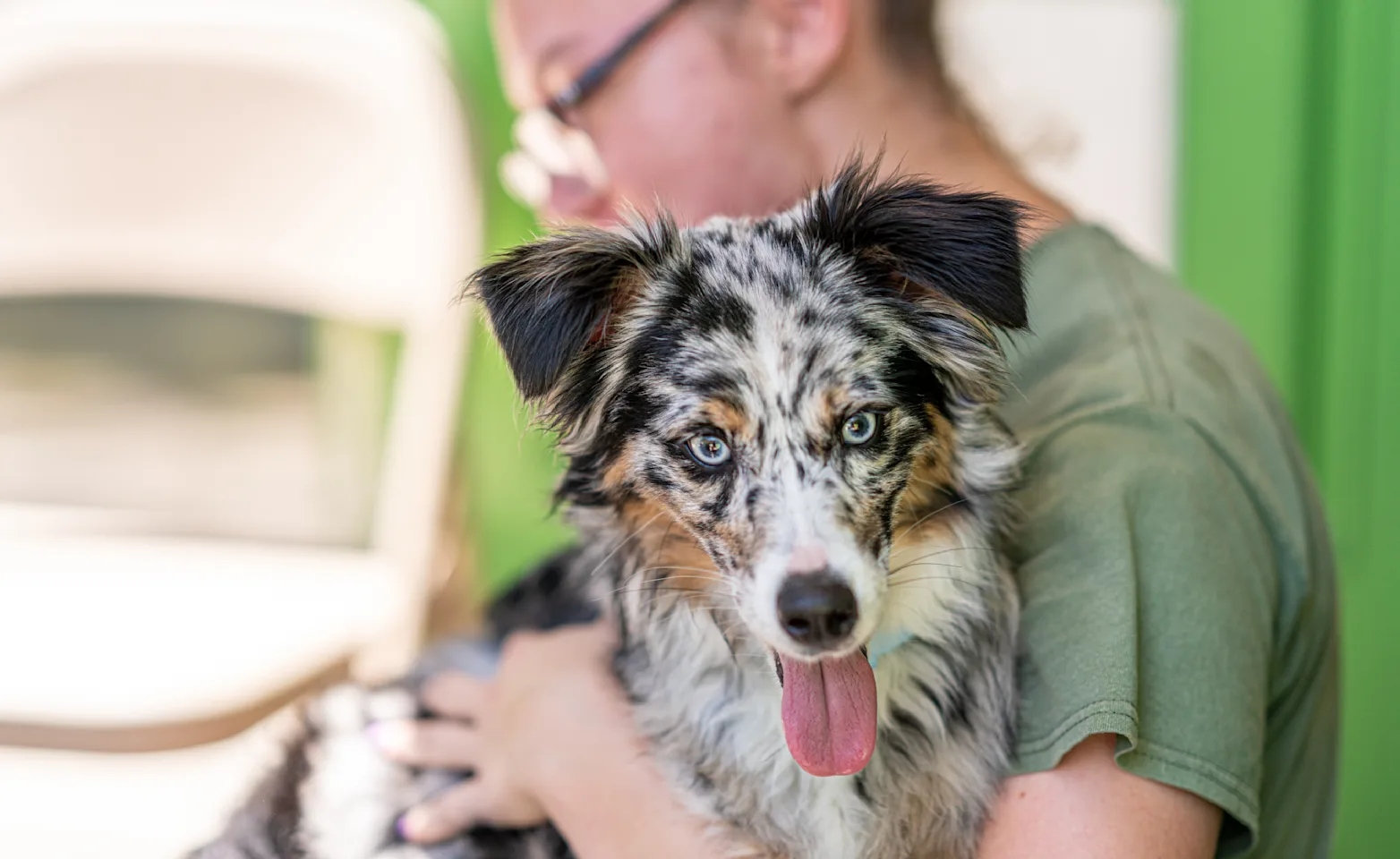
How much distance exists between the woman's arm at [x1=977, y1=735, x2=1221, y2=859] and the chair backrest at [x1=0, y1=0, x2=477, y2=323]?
1773 millimetres

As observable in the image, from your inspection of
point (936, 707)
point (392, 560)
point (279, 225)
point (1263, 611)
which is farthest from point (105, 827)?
point (1263, 611)

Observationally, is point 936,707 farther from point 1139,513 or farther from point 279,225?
point 279,225

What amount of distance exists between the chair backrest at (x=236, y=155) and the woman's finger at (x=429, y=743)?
112 centimetres

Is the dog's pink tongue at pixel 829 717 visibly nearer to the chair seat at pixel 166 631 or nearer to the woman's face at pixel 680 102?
the woman's face at pixel 680 102

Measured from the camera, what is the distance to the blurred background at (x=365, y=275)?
7.04 ft

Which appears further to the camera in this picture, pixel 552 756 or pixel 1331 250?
pixel 1331 250

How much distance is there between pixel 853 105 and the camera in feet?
5.27

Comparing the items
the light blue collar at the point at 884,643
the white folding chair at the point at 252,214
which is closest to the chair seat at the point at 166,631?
the white folding chair at the point at 252,214

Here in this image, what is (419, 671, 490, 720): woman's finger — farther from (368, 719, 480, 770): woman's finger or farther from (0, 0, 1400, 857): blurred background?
(0, 0, 1400, 857): blurred background

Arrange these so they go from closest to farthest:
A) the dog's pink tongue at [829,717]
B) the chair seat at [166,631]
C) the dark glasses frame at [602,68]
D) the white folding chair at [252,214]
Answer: the dog's pink tongue at [829,717] < the dark glasses frame at [602,68] < the chair seat at [166,631] < the white folding chair at [252,214]

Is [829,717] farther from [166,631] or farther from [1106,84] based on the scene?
[1106,84]

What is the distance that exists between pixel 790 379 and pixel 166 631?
Answer: 150 centimetres

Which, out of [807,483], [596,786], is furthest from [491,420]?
[807,483]

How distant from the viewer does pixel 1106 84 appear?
2.65 metres
